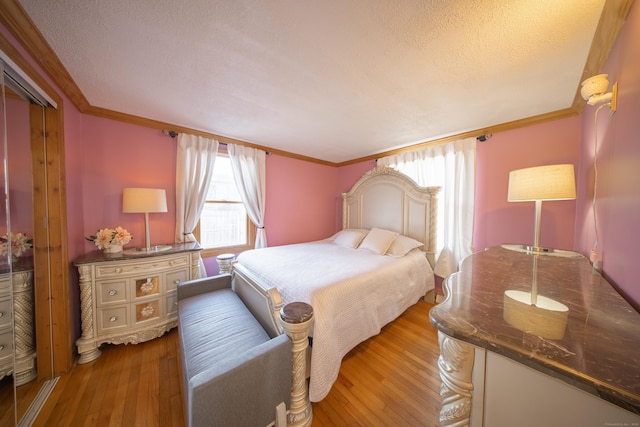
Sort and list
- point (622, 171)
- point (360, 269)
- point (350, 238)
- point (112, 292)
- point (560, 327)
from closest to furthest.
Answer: point (560, 327) → point (622, 171) → point (112, 292) → point (360, 269) → point (350, 238)

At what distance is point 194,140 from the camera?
2656 mm

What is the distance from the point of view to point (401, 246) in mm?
2711

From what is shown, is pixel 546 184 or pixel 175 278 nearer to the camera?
pixel 546 184

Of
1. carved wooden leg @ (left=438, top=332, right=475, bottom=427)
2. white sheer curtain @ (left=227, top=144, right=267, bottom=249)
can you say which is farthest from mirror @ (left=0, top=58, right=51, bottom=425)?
carved wooden leg @ (left=438, top=332, right=475, bottom=427)

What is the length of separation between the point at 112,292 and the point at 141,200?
0.90 m

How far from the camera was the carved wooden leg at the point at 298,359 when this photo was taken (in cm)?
121

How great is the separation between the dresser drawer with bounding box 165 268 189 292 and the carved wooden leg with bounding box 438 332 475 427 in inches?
96.1

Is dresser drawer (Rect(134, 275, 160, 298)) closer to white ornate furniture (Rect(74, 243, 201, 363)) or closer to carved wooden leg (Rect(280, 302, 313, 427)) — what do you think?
white ornate furniture (Rect(74, 243, 201, 363))

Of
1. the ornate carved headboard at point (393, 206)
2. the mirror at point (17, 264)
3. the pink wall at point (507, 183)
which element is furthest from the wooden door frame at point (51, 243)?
the pink wall at point (507, 183)

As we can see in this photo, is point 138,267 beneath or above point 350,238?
beneath

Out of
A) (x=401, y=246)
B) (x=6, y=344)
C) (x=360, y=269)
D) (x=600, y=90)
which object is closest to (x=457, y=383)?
(x=360, y=269)

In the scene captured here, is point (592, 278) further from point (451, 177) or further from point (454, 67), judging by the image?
point (451, 177)

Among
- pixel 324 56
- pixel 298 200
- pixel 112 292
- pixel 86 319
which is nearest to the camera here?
pixel 324 56

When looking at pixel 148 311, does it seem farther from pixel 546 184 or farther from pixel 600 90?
pixel 600 90
